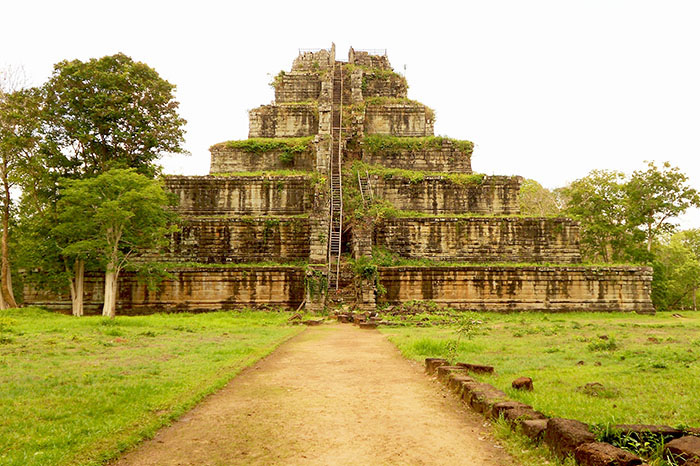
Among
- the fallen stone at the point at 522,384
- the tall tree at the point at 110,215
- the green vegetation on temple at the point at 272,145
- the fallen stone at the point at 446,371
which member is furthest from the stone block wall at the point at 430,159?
the fallen stone at the point at 522,384

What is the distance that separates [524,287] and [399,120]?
530 inches

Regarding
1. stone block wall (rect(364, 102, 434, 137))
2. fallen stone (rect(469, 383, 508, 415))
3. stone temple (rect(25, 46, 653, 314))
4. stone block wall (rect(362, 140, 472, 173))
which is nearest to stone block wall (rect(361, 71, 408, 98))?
stone block wall (rect(364, 102, 434, 137))

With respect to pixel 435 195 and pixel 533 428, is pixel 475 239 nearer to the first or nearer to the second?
pixel 435 195

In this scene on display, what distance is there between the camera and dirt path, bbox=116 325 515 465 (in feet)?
15.1

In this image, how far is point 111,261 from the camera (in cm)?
1856

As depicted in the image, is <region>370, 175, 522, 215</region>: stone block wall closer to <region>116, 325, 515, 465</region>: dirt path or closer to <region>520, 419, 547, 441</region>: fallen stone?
<region>116, 325, 515, 465</region>: dirt path

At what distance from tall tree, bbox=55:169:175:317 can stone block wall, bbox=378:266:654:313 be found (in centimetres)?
991

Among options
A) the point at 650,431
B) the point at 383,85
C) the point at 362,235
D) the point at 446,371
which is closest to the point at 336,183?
the point at 362,235

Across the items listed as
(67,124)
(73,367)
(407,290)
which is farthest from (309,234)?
(73,367)

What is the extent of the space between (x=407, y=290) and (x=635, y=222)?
657 inches

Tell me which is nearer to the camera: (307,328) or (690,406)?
(690,406)

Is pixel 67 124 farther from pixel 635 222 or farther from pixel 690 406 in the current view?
pixel 635 222

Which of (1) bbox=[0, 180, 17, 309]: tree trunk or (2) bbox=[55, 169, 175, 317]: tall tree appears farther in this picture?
(1) bbox=[0, 180, 17, 309]: tree trunk

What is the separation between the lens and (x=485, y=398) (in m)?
6.00
